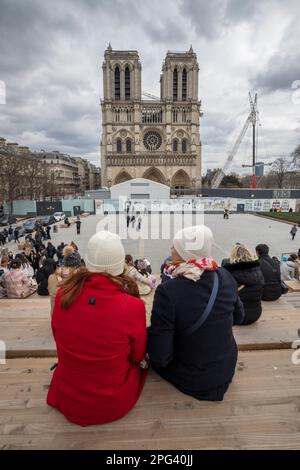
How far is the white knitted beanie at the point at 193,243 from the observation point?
5.67 ft

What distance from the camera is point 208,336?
1.70m

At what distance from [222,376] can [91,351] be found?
899 millimetres

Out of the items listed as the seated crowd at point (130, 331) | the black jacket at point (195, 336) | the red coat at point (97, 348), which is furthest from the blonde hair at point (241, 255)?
the red coat at point (97, 348)

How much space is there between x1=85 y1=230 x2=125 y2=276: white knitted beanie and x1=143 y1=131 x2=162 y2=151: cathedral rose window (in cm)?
6698

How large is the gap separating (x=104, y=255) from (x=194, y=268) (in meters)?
0.56

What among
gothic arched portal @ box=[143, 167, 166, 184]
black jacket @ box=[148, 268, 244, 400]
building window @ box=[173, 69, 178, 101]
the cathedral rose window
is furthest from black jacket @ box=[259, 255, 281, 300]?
building window @ box=[173, 69, 178, 101]

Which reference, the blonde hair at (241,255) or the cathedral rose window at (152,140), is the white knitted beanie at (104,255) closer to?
the blonde hair at (241,255)

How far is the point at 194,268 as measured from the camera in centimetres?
168

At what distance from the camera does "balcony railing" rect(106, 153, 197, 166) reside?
63000 millimetres

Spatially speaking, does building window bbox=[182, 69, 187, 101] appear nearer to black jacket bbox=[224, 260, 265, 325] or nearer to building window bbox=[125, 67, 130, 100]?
building window bbox=[125, 67, 130, 100]

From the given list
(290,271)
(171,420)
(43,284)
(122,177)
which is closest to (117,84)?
(122,177)

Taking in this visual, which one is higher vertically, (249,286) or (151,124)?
(151,124)

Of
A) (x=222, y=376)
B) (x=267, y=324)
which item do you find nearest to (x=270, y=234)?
(x=267, y=324)

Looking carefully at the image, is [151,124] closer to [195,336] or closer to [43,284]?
[43,284]
